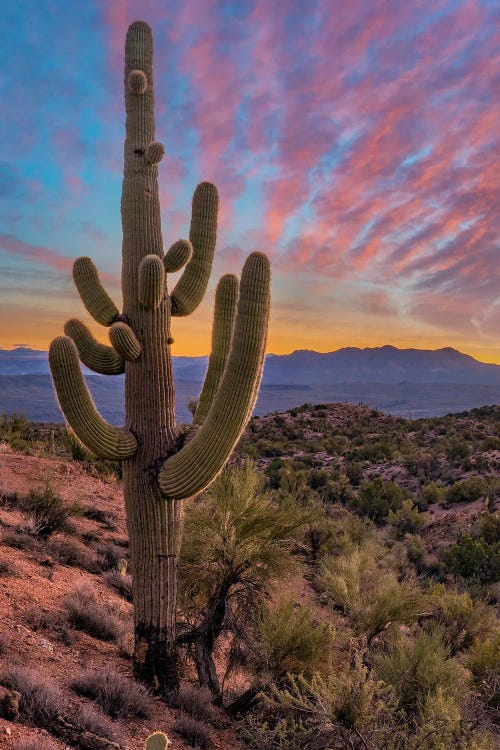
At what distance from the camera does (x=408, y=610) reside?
31.1ft

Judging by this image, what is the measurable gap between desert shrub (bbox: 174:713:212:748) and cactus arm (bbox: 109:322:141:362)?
13.5ft

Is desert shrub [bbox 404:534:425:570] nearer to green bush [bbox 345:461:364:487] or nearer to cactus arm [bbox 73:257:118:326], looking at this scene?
green bush [bbox 345:461:364:487]

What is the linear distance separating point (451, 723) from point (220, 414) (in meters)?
3.97

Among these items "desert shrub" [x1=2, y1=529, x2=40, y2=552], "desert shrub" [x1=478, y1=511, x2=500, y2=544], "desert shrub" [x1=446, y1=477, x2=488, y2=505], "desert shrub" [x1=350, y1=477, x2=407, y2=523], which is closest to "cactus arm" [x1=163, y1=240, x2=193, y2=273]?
"desert shrub" [x1=2, y1=529, x2=40, y2=552]

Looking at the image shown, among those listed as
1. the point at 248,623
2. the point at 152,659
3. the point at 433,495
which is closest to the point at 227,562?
the point at 248,623

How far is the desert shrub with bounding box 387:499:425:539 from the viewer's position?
821 inches

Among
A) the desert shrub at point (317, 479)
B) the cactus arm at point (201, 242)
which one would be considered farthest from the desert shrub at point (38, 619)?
the desert shrub at point (317, 479)

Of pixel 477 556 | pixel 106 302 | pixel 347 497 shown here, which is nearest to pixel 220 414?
pixel 106 302

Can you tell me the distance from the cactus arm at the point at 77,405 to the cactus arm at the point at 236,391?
83cm

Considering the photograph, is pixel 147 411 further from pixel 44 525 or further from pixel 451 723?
pixel 44 525

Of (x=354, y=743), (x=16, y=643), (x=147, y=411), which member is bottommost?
(x=354, y=743)

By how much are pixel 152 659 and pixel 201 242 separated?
5577 millimetres

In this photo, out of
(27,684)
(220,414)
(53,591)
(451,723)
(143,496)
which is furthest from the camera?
(53,591)

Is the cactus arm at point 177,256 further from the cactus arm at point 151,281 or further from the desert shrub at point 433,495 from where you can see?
the desert shrub at point 433,495
